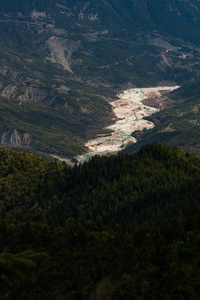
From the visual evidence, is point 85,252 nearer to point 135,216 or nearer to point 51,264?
point 51,264

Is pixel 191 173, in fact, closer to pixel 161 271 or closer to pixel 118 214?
pixel 118 214

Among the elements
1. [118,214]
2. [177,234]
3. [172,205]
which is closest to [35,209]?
[118,214]

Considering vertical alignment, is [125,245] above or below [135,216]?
above

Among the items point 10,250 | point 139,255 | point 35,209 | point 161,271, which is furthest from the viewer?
point 35,209

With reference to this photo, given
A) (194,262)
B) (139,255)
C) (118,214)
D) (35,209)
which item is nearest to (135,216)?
(118,214)

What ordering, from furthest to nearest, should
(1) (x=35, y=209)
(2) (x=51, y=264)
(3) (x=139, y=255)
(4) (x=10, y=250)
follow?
(1) (x=35, y=209)
(4) (x=10, y=250)
(2) (x=51, y=264)
(3) (x=139, y=255)

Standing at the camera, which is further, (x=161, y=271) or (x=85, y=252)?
(x=85, y=252)
